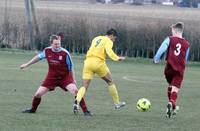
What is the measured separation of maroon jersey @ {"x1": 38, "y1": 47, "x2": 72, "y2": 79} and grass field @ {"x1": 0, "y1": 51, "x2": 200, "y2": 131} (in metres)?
0.83

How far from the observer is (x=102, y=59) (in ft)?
54.6

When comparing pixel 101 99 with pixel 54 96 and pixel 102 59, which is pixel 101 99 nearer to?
pixel 54 96

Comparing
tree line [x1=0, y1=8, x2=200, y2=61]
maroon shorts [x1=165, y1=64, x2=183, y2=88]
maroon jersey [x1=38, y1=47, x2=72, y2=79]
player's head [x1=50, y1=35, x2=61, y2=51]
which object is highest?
player's head [x1=50, y1=35, x2=61, y2=51]

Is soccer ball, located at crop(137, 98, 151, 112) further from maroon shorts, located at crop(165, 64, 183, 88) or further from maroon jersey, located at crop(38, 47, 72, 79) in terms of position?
maroon jersey, located at crop(38, 47, 72, 79)

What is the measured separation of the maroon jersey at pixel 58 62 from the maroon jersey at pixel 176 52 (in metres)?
2.10

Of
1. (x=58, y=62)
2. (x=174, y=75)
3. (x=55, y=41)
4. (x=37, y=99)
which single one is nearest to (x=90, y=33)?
(x=174, y=75)

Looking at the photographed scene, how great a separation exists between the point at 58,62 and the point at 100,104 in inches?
134

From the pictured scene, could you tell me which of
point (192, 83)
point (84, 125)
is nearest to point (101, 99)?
point (84, 125)

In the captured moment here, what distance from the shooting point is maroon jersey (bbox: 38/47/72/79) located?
15.8 meters

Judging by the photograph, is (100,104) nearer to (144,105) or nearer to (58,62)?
(144,105)

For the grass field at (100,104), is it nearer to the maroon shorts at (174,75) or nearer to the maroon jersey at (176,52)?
the maroon shorts at (174,75)

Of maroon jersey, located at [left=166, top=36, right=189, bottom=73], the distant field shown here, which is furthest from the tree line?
maroon jersey, located at [left=166, top=36, right=189, bottom=73]

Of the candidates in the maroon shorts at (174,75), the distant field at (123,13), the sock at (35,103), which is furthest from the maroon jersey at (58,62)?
the distant field at (123,13)

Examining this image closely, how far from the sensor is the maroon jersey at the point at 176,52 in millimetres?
16000
